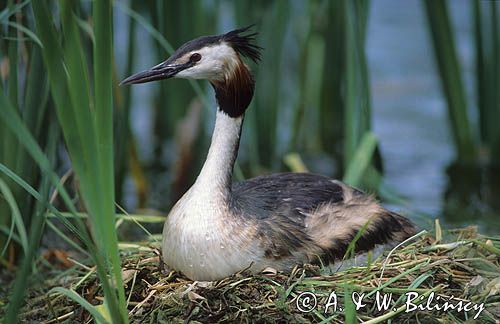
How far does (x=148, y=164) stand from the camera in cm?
928

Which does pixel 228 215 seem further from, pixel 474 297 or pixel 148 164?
pixel 148 164

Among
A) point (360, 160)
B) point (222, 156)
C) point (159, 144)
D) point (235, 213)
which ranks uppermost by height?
point (222, 156)

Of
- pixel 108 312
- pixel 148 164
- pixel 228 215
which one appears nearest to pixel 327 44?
pixel 148 164

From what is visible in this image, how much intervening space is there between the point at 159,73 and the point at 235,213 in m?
0.79

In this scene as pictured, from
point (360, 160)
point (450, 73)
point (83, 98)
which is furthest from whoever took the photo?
point (450, 73)

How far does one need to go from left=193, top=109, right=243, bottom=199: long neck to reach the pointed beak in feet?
1.21

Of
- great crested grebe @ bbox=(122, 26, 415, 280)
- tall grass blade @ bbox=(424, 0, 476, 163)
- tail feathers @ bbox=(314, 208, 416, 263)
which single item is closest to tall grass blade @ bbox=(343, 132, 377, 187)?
tail feathers @ bbox=(314, 208, 416, 263)

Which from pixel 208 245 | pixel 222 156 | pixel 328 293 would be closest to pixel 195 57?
pixel 222 156

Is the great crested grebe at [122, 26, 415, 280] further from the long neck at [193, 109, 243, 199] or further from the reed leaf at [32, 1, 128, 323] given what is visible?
the reed leaf at [32, 1, 128, 323]

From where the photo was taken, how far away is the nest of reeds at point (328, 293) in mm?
4562

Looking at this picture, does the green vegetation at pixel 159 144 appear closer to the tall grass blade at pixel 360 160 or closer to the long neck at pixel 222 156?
the tall grass blade at pixel 360 160

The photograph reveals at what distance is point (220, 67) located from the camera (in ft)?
16.6

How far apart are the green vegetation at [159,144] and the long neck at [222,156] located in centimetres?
45

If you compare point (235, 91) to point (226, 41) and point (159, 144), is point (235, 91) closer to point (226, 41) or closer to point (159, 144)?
point (226, 41)
